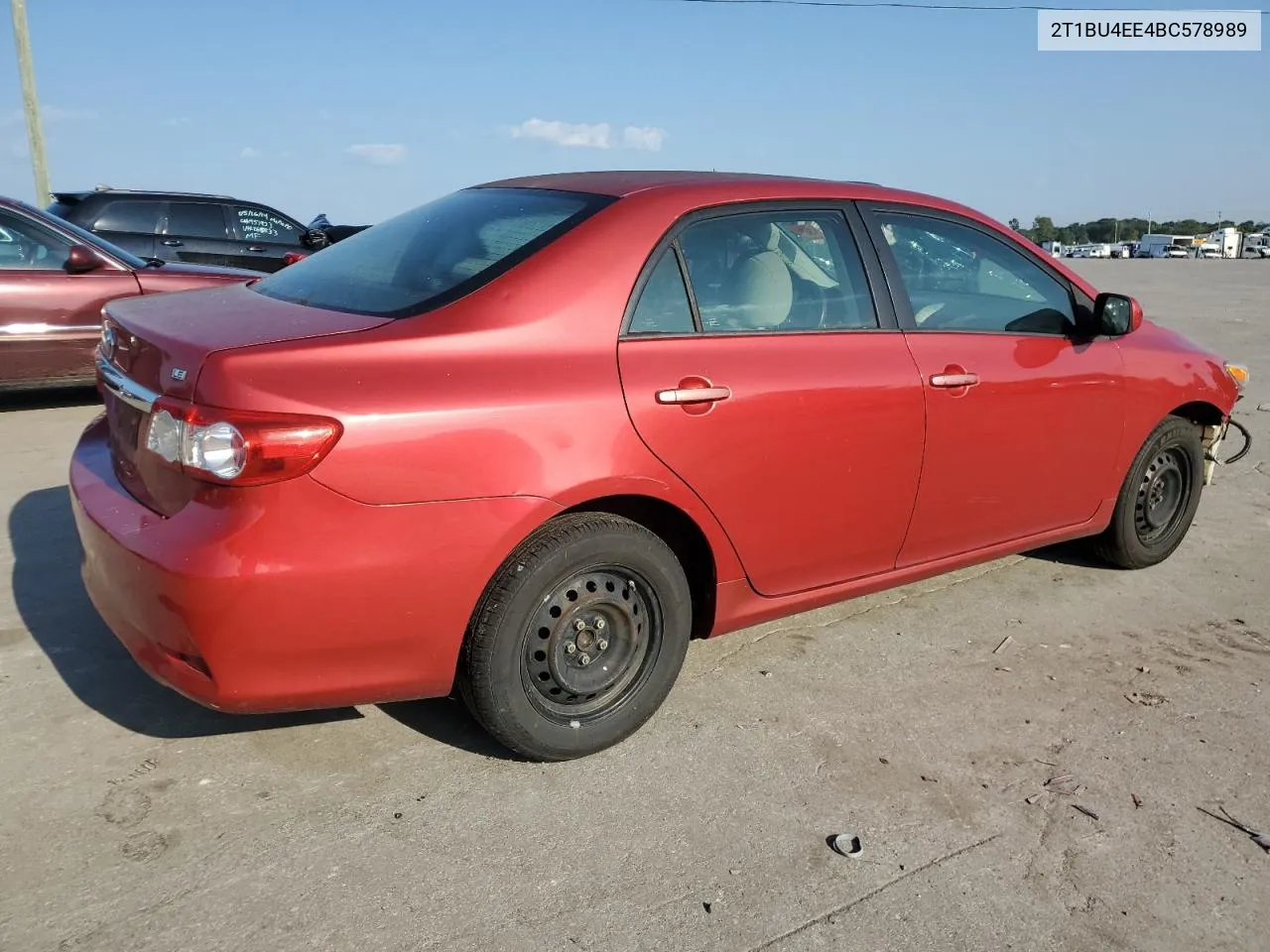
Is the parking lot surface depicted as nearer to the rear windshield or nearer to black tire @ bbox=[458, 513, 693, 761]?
black tire @ bbox=[458, 513, 693, 761]

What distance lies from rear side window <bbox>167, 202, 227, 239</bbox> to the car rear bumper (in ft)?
33.6

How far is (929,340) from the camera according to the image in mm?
3664

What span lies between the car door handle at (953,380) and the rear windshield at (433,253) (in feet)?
4.24

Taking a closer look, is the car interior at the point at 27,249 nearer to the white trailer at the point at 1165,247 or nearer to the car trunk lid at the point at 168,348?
the car trunk lid at the point at 168,348

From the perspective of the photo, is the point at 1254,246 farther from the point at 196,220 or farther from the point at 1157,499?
the point at 1157,499

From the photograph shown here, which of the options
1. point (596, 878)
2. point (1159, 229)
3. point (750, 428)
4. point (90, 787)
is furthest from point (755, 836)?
point (1159, 229)

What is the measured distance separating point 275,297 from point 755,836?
209 centimetres

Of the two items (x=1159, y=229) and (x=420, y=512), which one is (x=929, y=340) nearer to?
(x=420, y=512)

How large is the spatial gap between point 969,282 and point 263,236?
10.4m

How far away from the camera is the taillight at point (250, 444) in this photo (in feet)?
7.89

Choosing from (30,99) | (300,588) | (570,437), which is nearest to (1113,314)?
(570,437)

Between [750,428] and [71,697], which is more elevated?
[750,428]

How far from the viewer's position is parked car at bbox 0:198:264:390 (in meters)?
7.21

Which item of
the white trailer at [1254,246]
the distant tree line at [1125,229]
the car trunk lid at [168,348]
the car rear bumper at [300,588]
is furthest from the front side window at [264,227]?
the distant tree line at [1125,229]
